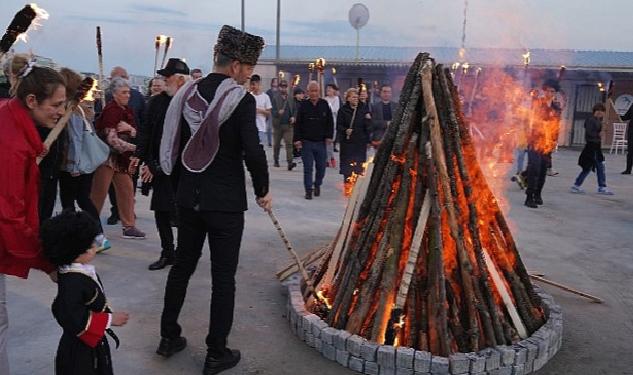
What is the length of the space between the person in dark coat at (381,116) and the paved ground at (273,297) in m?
2.02

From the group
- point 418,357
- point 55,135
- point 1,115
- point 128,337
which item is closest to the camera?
point 1,115

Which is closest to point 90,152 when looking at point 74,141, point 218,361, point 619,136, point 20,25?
point 74,141

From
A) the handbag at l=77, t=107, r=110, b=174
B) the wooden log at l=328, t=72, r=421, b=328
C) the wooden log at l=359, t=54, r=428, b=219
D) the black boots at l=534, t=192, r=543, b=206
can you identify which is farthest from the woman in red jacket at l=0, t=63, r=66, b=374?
the black boots at l=534, t=192, r=543, b=206

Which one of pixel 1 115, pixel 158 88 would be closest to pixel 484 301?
pixel 1 115

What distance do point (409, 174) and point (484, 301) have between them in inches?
44.5

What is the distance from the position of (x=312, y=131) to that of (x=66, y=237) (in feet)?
24.9

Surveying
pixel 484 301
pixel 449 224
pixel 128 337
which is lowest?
pixel 128 337

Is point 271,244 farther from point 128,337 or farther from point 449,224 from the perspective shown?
point 449,224

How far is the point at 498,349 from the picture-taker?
3.93m

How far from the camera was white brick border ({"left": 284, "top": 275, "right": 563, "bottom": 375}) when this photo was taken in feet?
12.3

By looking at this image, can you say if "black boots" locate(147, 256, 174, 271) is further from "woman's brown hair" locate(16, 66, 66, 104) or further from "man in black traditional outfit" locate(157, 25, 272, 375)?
"woman's brown hair" locate(16, 66, 66, 104)

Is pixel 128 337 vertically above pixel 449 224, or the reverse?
pixel 449 224

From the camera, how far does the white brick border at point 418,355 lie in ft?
12.3

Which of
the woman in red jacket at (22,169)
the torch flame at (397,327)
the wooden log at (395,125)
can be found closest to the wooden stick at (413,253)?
the torch flame at (397,327)
